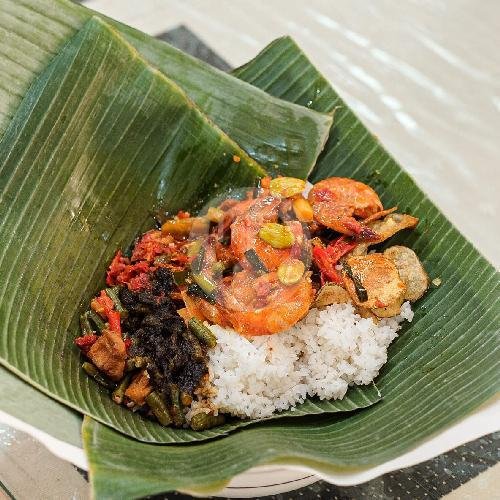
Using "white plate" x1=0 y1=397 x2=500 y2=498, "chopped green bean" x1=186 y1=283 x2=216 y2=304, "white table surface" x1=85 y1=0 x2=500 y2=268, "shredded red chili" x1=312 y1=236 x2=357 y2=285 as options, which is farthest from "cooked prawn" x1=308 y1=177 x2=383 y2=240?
"white table surface" x1=85 y1=0 x2=500 y2=268

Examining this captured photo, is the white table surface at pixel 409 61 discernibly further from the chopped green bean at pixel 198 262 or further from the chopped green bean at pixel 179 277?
the chopped green bean at pixel 179 277

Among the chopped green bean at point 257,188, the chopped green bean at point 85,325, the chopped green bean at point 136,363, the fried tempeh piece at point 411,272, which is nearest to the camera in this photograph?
the chopped green bean at point 136,363

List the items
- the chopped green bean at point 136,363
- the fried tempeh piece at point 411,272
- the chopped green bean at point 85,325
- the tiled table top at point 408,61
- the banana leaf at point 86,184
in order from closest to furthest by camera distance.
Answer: the banana leaf at point 86,184, the chopped green bean at point 136,363, the chopped green bean at point 85,325, the fried tempeh piece at point 411,272, the tiled table top at point 408,61

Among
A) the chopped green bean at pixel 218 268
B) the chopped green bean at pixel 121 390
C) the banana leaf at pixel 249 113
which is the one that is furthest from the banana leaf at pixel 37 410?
the banana leaf at pixel 249 113

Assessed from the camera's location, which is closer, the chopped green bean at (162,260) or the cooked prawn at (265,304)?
the cooked prawn at (265,304)

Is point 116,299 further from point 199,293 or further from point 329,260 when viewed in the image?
point 329,260

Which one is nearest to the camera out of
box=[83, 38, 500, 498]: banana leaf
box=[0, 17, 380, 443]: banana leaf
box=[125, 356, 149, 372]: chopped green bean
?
box=[83, 38, 500, 498]: banana leaf

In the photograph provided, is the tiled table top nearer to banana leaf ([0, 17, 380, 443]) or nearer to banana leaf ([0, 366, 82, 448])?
banana leaf ([0, 17, 380, 443])
